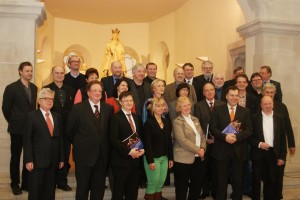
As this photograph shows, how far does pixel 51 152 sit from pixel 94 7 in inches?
409

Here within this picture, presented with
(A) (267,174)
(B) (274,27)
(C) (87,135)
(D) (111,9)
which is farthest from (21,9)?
(D) (111,9)

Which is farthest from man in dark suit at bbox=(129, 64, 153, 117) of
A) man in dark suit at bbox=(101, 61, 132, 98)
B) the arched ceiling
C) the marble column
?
the arched ceiling

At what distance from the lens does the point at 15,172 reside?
4.93 m

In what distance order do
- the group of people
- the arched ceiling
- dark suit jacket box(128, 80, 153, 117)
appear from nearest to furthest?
1. the group of people
2. dark suit jacket box(128, 80, 153, 117)
3. the arched ceiling

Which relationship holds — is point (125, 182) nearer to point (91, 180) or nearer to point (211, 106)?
point (91, 180)

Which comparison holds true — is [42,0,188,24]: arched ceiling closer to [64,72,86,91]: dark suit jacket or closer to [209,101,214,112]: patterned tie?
[64,72,86,91]: dark suit jacket

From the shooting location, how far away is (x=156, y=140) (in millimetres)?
4570

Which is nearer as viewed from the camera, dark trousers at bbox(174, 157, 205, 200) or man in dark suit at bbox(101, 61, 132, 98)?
dark trousers at bbox(174, 157, 205, 200)

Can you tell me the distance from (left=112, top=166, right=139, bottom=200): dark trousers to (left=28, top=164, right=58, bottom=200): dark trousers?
0.63 m

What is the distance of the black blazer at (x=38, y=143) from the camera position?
4121 millimetres

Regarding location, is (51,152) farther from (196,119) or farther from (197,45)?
(197,45)

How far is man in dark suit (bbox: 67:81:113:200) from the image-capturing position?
4.21 metres

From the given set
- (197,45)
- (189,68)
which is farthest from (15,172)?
(197,45)

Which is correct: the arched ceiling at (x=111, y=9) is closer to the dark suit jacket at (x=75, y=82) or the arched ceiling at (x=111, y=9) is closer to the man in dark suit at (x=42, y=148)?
the dark suit jacket at (x=75, y=82)
